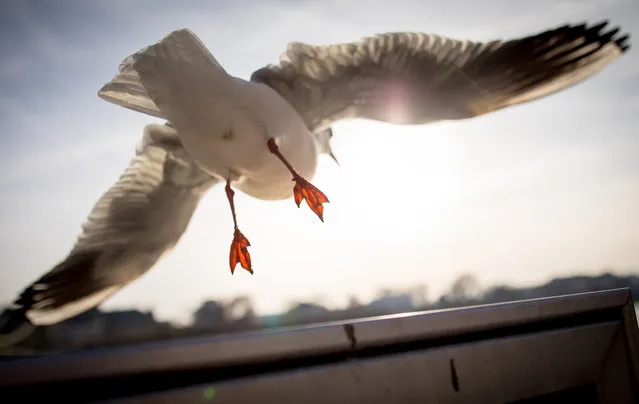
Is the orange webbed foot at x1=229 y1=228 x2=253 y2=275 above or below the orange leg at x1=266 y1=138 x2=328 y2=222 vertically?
below

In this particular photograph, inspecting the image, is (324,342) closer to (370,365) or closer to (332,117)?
(370,365)

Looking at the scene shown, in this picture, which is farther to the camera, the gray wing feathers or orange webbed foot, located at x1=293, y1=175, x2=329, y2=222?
orange webbed foot, located at x1=293, y1=175, x2=329, y2=222

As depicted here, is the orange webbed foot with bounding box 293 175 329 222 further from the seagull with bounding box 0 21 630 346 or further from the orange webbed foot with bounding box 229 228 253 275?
the orange webbed foot with bounding box 229 228 253 275

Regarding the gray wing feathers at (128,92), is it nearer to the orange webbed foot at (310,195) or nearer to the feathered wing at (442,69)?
the feathered wing at (442,69)

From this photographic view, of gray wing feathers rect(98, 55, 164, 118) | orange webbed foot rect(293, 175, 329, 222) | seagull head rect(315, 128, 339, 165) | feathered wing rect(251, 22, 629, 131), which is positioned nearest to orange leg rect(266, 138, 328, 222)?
orange webbed foot rect(293, 175, 329, 222)

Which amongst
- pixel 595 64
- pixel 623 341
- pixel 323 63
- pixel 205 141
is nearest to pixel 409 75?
pixel 323 63

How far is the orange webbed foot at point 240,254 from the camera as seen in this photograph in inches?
101

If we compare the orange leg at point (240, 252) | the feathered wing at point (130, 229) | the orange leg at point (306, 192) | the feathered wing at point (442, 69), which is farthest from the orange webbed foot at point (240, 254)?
the feathered wing at point (442, 69)

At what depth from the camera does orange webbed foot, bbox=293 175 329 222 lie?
2541 mm

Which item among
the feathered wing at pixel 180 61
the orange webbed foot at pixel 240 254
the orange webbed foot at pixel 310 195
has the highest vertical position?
the feathered wing at pixel 180 61

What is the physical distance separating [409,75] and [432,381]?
1947 mm

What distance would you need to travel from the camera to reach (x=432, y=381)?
2.38 feet

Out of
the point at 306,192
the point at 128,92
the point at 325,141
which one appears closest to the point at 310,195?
the point at 306,192

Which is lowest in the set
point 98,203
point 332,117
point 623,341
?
point 623,341
